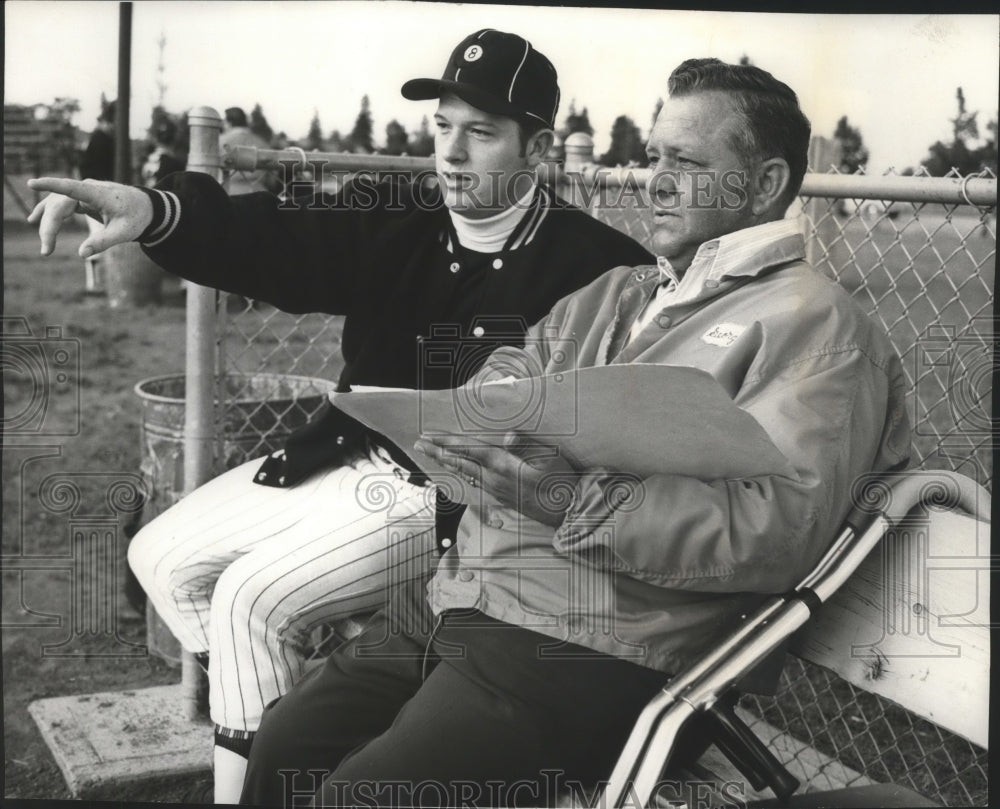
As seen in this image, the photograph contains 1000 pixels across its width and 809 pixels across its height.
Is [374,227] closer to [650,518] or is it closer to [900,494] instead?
[650,518]

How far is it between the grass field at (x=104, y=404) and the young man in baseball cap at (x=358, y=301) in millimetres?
299

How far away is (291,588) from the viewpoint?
8.20ft

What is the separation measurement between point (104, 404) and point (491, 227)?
386 centimetres

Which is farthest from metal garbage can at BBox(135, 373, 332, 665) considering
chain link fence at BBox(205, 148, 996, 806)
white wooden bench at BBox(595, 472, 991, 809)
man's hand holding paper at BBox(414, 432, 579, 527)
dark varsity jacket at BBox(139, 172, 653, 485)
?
white wooden bench at BBox(595, 472, 991, 809)

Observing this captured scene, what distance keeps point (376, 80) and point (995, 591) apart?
1565mm

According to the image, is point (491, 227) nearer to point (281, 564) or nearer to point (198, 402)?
point (281, 564)

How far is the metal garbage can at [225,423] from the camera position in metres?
3.22

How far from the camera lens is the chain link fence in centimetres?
247

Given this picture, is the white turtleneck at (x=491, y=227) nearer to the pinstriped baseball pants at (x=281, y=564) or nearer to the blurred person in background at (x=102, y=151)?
the pinstriped baseball pants at (x=281, y=564)

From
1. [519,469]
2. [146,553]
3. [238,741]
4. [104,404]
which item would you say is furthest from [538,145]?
[104,404]

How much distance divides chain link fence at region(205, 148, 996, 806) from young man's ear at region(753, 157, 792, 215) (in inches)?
15.0

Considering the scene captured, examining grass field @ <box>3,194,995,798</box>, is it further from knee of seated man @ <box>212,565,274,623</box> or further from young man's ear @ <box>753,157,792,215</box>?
young man's ear @ <box>753,157,792,215</box>

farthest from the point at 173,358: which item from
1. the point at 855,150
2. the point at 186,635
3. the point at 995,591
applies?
the point at 995,591

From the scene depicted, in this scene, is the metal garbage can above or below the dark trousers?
above
